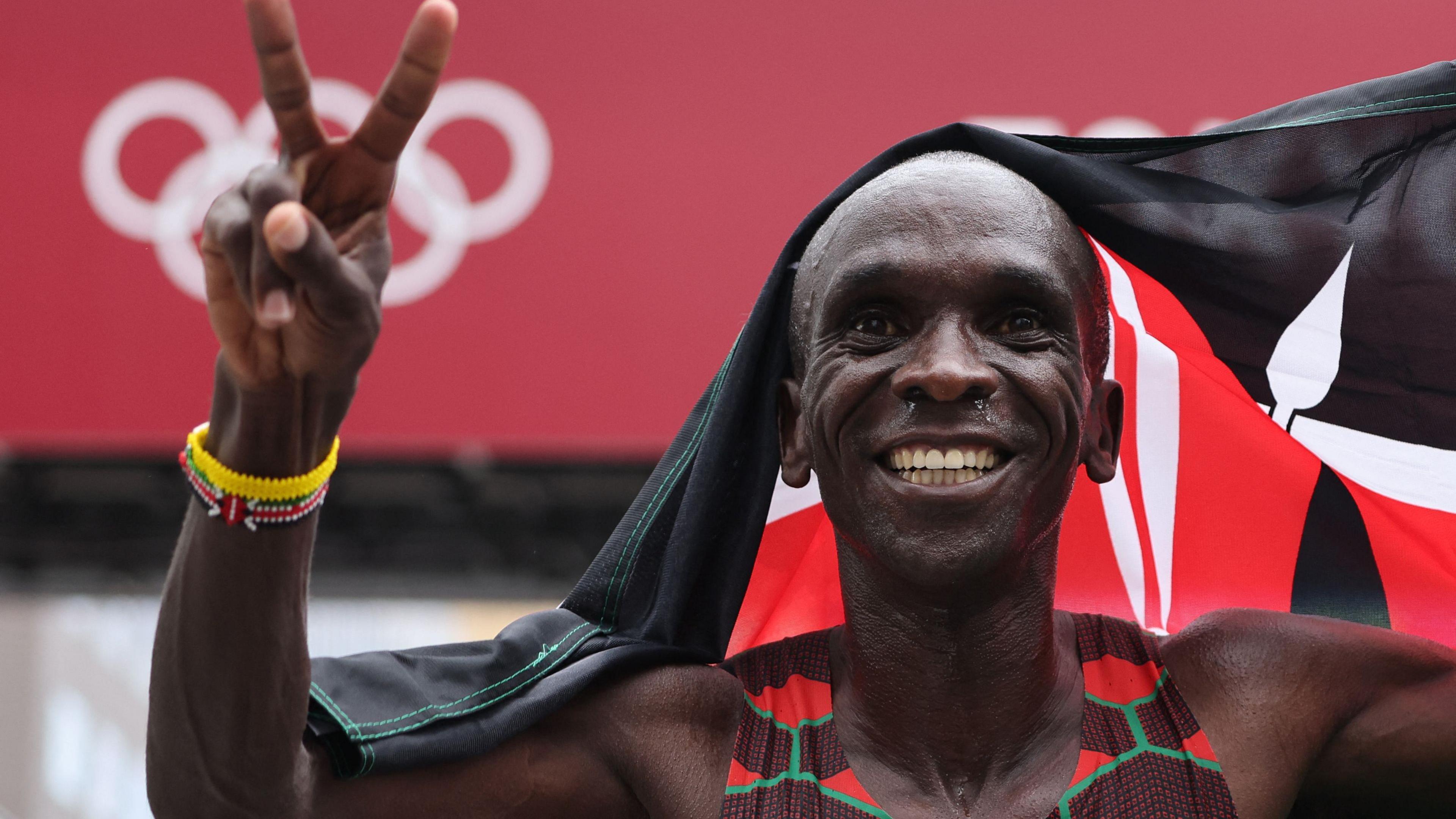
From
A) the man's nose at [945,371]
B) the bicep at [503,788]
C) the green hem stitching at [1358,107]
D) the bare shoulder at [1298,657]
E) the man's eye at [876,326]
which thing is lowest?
the bicep at [503,788]

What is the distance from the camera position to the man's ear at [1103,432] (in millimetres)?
2908

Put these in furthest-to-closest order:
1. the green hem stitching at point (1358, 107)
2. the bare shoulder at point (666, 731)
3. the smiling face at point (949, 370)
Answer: the green hem stitching at point (1358, 107), the bare shoulder at point (666, 731), the smiling face at point (949, 370)

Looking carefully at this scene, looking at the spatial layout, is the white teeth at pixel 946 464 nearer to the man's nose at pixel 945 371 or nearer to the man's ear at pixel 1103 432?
the man's nose at pixel 945 371

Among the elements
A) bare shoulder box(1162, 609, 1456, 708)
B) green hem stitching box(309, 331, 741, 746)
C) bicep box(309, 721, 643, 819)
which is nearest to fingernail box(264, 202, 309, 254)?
green hem stitching box(309, 331, 741, 746)

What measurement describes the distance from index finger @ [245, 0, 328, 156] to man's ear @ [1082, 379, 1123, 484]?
4.84ft

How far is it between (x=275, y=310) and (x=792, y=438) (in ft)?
4.16

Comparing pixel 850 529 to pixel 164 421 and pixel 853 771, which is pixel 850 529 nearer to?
pixel 853 771

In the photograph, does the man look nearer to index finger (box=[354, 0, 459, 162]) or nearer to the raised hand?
the raised hand

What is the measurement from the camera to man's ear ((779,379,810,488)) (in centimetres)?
296

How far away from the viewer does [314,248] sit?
2.00 meters

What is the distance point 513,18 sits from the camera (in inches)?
205

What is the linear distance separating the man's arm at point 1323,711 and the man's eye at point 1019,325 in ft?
2.16

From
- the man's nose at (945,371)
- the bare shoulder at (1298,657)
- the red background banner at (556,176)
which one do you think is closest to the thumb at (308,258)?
the man's nose at (945,371)

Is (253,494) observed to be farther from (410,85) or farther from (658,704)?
(658,704)
